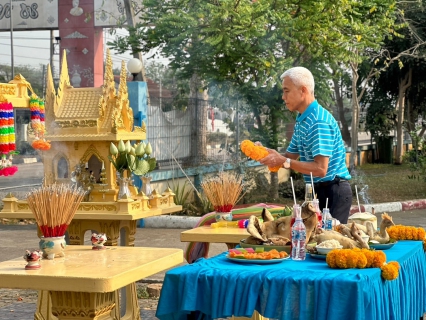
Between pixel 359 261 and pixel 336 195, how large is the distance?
1.67 metres

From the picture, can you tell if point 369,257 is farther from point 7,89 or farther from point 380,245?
point 7,89

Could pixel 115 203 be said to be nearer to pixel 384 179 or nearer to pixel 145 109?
pixel 145 109

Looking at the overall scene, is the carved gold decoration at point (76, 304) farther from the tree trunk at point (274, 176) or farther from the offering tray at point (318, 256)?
the tree trunk at point (274, 176)

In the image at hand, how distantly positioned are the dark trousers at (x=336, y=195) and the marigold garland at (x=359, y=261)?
158cm

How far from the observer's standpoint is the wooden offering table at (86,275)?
432cm

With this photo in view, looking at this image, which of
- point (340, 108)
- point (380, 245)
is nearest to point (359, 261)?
point (380, 245)

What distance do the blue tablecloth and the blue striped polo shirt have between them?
128 centimetres

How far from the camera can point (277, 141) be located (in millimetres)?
15727

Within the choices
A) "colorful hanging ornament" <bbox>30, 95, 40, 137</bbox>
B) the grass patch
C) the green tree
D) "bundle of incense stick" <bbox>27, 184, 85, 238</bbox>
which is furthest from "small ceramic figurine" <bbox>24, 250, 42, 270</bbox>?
the grass patch

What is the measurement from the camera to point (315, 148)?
561 centimetres

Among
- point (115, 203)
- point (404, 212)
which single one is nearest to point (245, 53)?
point (404, 212)

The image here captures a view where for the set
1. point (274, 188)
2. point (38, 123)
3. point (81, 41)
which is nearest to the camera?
point (38, 123)

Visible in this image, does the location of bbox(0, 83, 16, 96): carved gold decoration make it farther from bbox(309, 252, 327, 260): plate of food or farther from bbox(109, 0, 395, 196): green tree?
bbox(109, 0, 395, 196): green tree

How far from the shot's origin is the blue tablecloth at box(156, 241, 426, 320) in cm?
397
